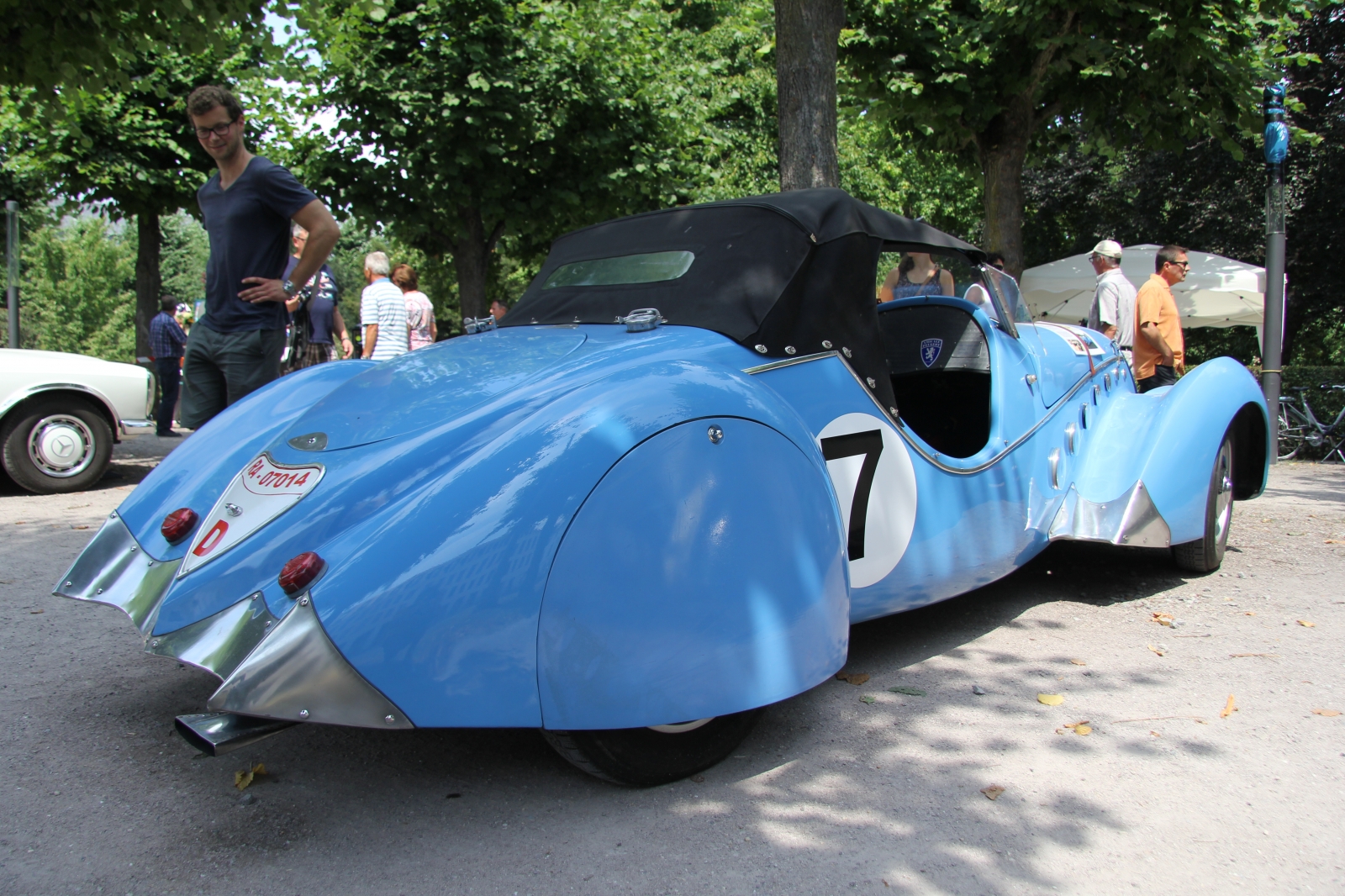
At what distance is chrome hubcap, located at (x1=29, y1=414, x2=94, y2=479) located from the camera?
7113 millimetres

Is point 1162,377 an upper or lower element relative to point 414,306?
lower

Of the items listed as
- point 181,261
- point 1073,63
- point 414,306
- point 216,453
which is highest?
point 181,261

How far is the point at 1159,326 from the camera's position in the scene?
6.71 m

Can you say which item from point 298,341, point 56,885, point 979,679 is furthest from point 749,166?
point 56,885

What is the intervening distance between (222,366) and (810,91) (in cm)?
424

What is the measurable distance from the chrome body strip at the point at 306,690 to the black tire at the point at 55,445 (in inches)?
253

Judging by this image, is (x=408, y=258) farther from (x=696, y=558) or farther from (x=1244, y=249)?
(x=696, y=558)

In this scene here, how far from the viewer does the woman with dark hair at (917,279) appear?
13.9 ft

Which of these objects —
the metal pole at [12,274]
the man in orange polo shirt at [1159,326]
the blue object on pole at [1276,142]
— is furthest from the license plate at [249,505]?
the metal pole at [12,274]

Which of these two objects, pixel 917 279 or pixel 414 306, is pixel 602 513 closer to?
pixel 917 279

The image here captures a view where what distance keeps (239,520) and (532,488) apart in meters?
0.89

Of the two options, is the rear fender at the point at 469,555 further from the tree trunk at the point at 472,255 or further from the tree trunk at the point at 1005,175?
the tree trunk at the point at 472,255

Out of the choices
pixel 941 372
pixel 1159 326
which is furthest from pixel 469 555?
pixel 1159 326

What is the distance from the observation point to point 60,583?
2.76 metres
